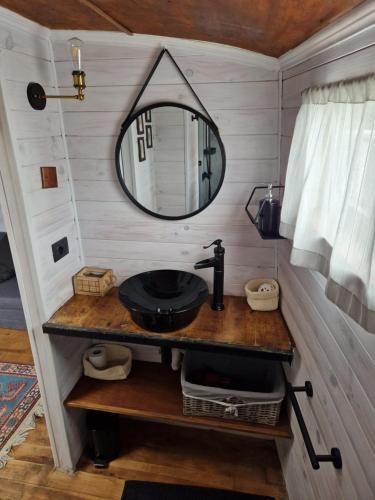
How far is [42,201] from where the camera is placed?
1.60m

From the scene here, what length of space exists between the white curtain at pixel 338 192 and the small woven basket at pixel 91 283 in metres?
1.07

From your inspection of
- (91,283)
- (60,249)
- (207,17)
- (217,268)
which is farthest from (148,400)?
(207,17)

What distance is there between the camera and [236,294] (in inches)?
75.2

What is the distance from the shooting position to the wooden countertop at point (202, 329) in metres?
1.48

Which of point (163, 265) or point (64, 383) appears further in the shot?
point (163, 265)

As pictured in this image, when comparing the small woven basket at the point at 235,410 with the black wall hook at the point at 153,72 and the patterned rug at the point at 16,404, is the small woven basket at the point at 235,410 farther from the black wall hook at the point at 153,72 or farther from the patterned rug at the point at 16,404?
the black wall hook at the point at 153,72

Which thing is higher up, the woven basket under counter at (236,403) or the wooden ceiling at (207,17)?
the wooden ceiling at (207,17)

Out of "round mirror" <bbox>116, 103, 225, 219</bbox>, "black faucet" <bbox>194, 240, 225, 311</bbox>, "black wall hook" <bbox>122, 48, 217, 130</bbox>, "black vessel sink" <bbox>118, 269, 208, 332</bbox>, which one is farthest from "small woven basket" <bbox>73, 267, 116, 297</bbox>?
"black wall hook" <bbox>122, 48, 217, 130</bbox>

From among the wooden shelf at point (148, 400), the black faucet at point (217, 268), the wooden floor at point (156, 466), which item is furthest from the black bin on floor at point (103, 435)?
the black faucet at point (217, 268)

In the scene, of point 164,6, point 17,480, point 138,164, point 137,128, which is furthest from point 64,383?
point 164,6

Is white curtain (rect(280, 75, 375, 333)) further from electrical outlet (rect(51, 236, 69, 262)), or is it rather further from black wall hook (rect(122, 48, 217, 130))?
electrical outlet (rect(51, 236, 69, 262))

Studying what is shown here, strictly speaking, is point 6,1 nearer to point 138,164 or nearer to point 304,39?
point 138,164

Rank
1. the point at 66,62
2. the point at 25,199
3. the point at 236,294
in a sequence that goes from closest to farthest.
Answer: the point at 25,199 → the point at 66,62 → the point at 236,294

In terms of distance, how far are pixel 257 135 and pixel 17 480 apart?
2235 millimetres
